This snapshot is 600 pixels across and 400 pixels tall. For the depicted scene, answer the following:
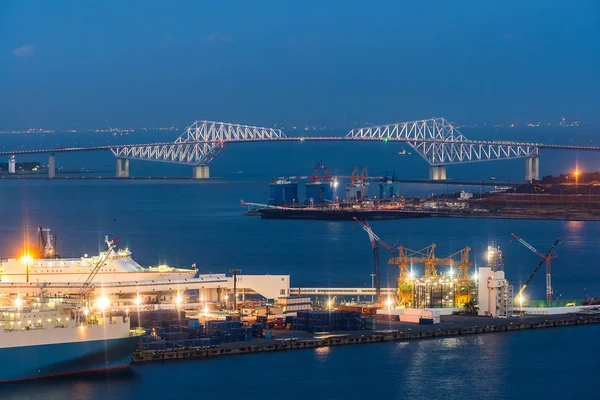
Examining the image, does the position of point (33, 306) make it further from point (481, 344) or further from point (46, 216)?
point (46, 216)

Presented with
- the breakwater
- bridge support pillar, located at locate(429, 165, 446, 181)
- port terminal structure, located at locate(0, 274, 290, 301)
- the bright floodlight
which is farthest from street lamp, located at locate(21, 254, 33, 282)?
bridge support pillar, located at locate(429, 165, 446, 181)

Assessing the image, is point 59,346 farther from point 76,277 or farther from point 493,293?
point 493,293

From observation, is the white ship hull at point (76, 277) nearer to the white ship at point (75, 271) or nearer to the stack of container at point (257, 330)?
the white ship at point (75, 271)

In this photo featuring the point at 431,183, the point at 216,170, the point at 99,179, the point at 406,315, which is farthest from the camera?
the point at 216,170

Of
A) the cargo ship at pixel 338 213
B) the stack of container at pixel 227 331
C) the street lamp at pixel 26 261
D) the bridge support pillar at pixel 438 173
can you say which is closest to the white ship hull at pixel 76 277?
the street lamp at pixel 26 261

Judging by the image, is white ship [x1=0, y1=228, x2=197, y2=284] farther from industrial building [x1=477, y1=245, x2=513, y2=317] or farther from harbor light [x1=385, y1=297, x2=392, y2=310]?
industrial building [x1=477, y1=245, x2=513, y2=317]

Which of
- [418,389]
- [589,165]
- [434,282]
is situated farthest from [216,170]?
[418,389]
